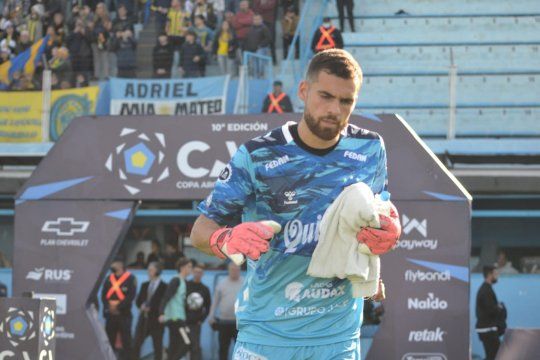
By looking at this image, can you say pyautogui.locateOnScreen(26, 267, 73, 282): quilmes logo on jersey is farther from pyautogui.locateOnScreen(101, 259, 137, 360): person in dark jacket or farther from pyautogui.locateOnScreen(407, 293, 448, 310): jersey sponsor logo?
pyautogui.locateOnScreen(407, 293, 448, 310): jersey sponsor logo

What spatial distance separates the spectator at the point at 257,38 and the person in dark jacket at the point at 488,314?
6.02 meters

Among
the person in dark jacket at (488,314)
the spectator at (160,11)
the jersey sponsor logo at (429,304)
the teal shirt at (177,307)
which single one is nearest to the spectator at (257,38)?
the spectator at (160,11)

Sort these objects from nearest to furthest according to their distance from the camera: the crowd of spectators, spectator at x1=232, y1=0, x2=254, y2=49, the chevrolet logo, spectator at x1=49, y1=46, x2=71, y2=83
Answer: the chevrolet logo
the crowd of spectators
spectator at x1=49, y1=46, x2=71, y2=83
spectator at x1=232, y1=0, x2=254, y2=49

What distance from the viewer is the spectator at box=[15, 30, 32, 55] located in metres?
20.7

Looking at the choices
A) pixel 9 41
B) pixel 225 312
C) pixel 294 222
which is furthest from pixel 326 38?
pixel 294 222

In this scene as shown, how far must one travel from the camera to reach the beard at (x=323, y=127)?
174 inches

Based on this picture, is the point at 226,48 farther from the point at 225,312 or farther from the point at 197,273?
the point at 225,312

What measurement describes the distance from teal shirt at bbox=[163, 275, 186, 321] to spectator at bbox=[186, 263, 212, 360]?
0.26 ft

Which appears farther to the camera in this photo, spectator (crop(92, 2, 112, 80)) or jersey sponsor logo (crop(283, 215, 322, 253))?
spectator (crop(92, 2, 112, 80))

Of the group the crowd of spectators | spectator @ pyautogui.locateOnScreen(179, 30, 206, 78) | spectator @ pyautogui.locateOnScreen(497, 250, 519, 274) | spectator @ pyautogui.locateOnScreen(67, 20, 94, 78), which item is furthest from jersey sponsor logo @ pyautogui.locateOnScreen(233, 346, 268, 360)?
spectator @ pyautogui.locateOnScreen(67, 20, 94, 78)

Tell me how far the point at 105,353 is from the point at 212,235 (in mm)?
8544

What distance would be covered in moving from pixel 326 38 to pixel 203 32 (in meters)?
2.73

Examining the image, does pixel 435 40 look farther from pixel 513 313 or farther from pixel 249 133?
pixel 249 133

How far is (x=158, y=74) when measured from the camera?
58.2 ft
